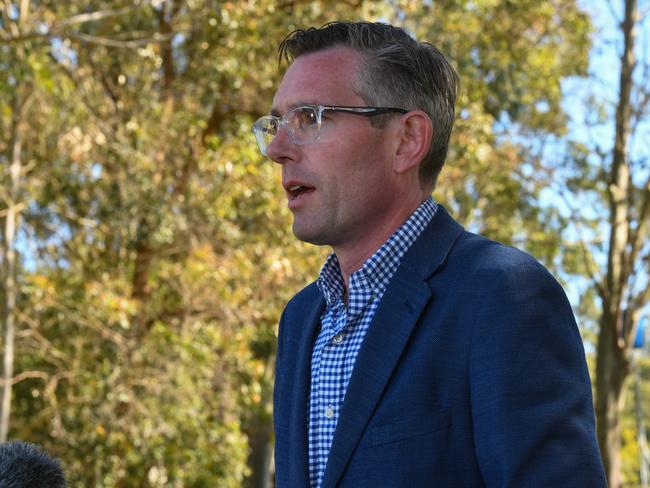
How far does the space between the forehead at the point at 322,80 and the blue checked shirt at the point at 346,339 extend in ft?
1.05

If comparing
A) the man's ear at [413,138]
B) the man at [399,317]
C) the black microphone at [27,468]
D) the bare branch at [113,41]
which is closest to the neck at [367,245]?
the man at [399,317]

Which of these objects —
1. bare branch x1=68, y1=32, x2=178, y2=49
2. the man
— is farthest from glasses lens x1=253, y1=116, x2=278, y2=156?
bare branch x1=68, y1=32, x2=178, y2=49

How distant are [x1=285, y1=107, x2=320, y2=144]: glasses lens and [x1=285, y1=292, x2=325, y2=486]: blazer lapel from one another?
417mm

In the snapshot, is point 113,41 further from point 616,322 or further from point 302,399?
point 302,399

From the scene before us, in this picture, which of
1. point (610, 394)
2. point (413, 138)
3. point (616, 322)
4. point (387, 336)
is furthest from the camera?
point (616, 322)

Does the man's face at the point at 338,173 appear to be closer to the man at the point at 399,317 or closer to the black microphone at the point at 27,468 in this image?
the man at the point at 399,317

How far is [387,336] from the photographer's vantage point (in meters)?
2.04

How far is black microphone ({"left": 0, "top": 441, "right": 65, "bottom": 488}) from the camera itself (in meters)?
1.66

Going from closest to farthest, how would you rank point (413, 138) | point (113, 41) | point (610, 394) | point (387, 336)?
point (387, 336) < point (413, 138) < point (113, 41) < point (610, 394)

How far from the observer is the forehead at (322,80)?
2303mm

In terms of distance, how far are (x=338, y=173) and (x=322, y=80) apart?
0.79 feet

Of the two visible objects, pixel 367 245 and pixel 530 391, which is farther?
pixel 367 245

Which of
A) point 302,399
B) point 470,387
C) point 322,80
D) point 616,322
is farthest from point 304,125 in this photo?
point 616,322

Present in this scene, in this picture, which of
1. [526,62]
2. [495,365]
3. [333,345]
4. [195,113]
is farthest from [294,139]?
[526,62]
